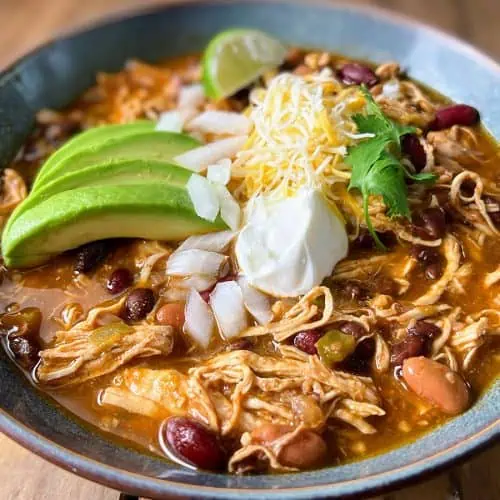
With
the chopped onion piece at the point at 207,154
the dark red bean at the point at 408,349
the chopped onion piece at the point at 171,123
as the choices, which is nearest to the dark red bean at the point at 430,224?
the dark red bean at the point at 408,349

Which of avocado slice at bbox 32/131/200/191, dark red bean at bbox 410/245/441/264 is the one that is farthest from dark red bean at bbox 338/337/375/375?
avocado slice at bbox 32/131/200/191

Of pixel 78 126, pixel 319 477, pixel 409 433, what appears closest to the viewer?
pixel 319 477

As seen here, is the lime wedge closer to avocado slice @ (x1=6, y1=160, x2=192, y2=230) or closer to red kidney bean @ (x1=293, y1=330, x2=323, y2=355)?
avocado slice @ (x1=6, y1=160, x2=192, y2=230)

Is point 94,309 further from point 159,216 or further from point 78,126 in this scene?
point 78,126

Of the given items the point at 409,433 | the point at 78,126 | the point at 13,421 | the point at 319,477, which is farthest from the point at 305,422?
the point at 78,126

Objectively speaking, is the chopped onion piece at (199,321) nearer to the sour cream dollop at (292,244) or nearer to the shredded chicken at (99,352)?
the shredded chicken at (99,352)

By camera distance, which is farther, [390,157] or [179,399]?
[390,157]

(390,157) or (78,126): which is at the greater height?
(390,157)
